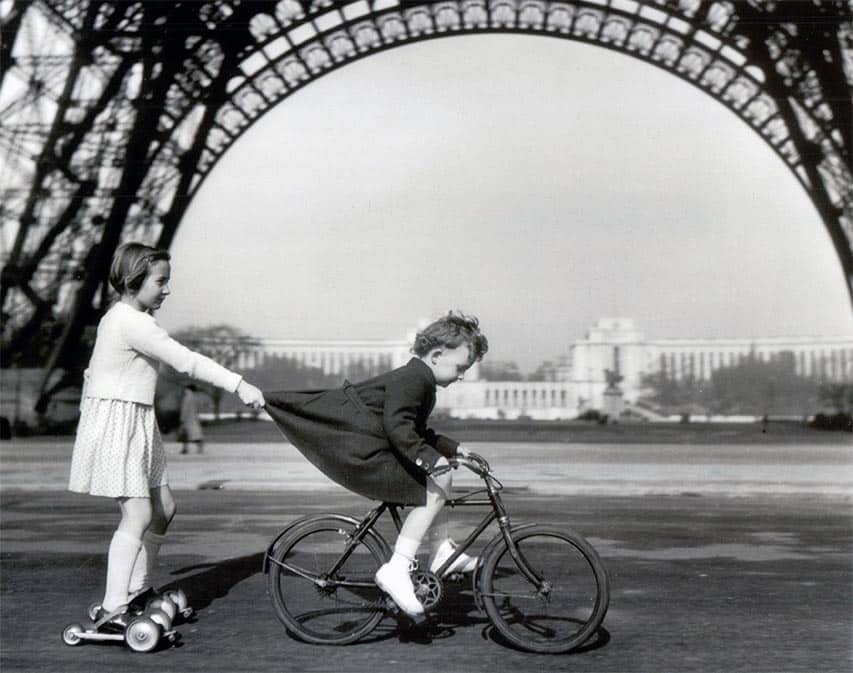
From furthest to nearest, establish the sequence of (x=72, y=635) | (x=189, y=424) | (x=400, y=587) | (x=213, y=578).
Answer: (x=189, y=424), (x=213, y=578), (x=72, y=635), (x=400, y=587)

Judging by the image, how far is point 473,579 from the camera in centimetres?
374

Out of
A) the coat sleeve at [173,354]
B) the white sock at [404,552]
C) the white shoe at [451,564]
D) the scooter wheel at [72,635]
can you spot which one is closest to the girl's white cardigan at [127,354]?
the coat sleeve at [173,354]

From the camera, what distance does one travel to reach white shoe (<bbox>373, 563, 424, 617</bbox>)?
3.63m

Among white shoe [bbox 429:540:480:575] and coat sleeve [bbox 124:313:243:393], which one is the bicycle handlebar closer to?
white shoe [bbox 429:540:480:575]

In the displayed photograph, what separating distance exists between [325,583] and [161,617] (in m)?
0.57

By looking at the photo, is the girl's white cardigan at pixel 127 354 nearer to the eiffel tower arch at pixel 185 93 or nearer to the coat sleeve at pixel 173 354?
the coat sleeve at pixel 173 354

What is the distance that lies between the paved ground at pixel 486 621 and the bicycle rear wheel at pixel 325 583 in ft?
0.27

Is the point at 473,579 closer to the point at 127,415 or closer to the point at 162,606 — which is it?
the point at 162,606

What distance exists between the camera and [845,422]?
2236 cm

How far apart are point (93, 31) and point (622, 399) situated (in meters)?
17.1

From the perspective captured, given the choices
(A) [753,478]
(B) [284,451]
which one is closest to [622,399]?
(B) [284,451]

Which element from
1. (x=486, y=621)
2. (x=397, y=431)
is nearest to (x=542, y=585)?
(x=486, y=621)

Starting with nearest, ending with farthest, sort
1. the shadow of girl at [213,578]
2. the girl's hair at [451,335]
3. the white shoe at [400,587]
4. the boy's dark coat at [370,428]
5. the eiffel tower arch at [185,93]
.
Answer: the white shoe at [400,587] < the boy's dark coat at [370,428] < the girl's hair at [451,335] < the shadow of girl at [213,578] < the eiffel tower arch at [185,93]

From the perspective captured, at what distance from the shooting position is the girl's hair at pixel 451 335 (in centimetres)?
385
